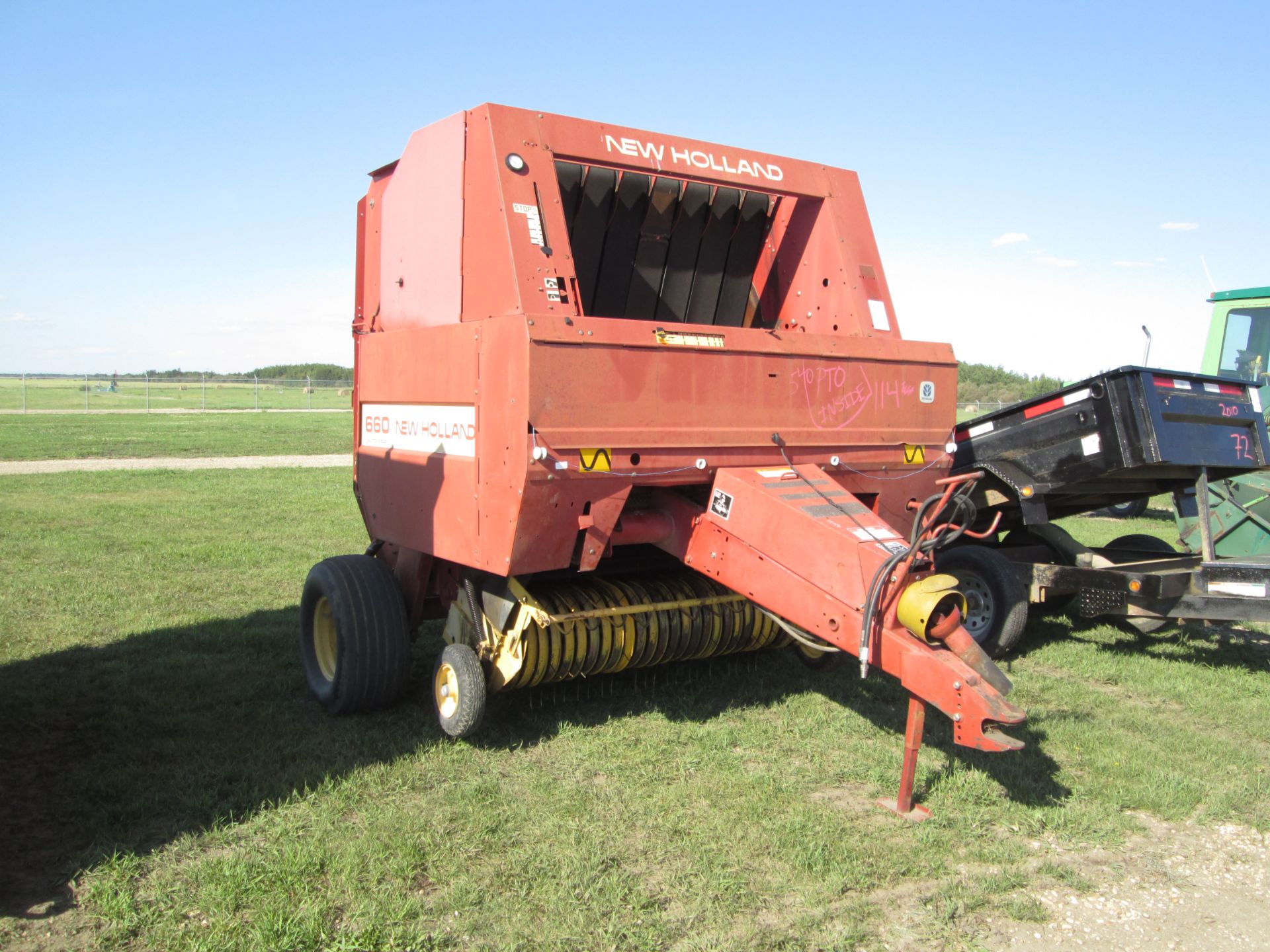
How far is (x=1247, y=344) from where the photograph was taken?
9672 mm

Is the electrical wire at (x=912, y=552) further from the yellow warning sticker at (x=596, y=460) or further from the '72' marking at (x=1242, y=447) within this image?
the '72' marking at (x=1242, y=447)

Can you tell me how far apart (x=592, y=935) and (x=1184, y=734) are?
136 inches

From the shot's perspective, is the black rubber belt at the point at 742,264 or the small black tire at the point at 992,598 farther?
the small black tire at the point at 992,598

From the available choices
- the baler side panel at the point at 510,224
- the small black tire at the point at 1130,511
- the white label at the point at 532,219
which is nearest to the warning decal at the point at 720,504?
the baler side panel at the point at 510,224

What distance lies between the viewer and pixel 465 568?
499 centimetres

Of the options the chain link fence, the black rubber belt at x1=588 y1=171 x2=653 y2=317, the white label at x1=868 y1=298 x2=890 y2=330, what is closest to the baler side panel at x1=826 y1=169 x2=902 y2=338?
the white label at x1=868 y1=298 x2=890 y2=330

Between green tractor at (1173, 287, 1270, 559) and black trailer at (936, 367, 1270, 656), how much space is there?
685 millimetres

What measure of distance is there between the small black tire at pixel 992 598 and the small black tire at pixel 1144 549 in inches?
41.7

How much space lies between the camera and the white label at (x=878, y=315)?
17.4 feet

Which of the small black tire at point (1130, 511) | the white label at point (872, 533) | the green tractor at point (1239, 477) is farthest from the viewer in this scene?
the small black tire at point (1130, 511)

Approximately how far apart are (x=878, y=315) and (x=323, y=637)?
346 centimetres

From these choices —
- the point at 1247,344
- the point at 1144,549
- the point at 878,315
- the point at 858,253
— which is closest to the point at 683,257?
the point at 858,253

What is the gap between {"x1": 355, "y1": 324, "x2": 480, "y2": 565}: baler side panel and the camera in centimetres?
447

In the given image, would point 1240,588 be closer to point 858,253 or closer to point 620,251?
point 858,253
